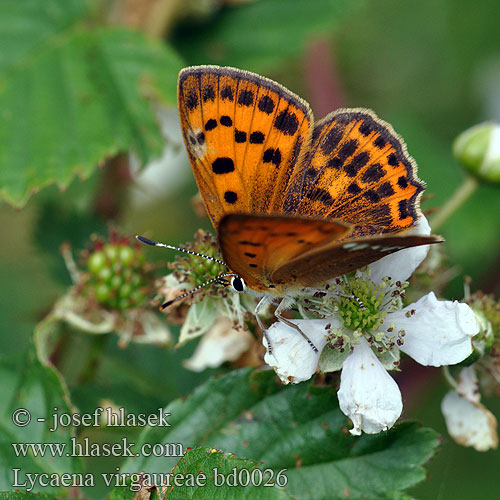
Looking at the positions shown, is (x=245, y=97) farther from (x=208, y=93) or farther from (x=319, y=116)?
(x=319, y=116)

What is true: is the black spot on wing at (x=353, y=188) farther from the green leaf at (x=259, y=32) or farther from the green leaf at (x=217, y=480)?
the green leaf at (x=259, y=32)

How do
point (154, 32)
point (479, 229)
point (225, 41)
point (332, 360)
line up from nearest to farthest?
point (332, 360)
point (154, 32)
point (225, 41)
point (479, 229)

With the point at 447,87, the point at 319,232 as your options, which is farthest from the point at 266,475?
the point at 447,87

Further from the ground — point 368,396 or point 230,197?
point 230,197

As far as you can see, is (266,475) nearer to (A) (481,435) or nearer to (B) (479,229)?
(A) (481,435)

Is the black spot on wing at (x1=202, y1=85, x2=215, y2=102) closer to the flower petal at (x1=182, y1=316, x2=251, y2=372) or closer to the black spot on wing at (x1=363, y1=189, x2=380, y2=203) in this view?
the black spot on wing at (x1=363, y1=189, x2=380, y2=203)

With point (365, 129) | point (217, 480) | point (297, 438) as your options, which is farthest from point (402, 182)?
point (217, 480)
